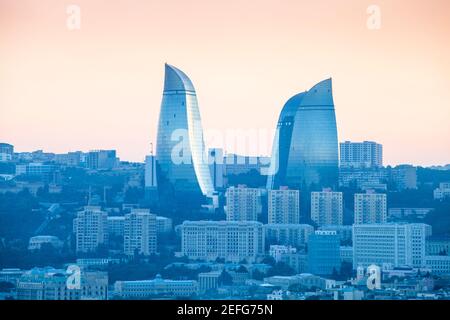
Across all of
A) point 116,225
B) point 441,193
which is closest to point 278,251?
point 116,225

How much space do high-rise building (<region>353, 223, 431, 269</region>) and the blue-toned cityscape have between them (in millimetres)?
18

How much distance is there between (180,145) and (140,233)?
3.70 m

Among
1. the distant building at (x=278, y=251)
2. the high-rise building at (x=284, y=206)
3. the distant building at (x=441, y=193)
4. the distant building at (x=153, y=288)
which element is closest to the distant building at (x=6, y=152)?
the distant building at (x=153, y=288)

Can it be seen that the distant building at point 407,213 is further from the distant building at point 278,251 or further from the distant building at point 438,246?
the distant building at point 278,251

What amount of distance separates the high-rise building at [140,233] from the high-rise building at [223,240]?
0.32m

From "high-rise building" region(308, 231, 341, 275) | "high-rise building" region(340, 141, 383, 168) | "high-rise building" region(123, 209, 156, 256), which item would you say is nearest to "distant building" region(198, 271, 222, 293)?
"high-rise building" region(308, 231, 341, 275)

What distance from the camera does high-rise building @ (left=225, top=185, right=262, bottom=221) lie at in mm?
24312

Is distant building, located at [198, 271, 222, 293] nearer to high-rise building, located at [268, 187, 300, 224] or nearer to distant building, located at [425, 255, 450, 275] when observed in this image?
distant building, located at [425, 255, 450, 275]

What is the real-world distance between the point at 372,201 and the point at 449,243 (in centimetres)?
184
